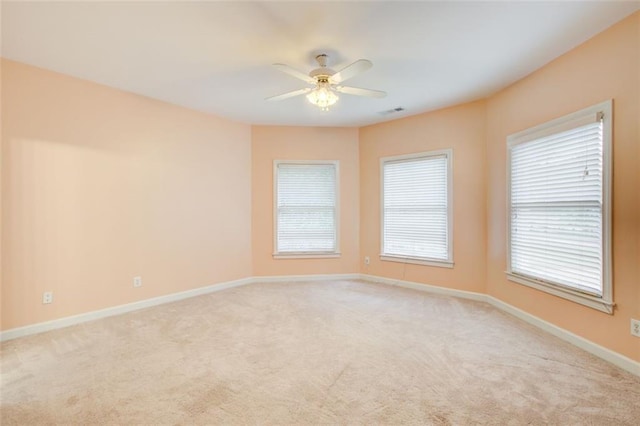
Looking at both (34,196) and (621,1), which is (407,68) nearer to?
(621,1)

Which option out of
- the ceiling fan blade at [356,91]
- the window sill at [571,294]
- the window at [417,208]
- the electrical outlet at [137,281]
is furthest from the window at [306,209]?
the window sill at [571,294]

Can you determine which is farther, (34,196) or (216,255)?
(216,255)

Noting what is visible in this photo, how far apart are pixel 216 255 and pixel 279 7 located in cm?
366

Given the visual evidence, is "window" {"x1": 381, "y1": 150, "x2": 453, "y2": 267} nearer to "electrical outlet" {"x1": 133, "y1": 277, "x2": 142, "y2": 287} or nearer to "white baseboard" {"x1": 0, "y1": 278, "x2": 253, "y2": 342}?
"white baseboard" {"x1": 0, "y1": 278, "x2": 253, "y2": 342}

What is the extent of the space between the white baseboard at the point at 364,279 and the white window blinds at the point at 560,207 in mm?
461

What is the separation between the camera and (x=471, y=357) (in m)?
2.64

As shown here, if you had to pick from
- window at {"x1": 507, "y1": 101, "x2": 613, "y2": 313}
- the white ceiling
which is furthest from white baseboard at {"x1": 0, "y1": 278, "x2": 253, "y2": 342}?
window at {"x1": 507, "y1": 101, "x2": 613, "y2": 313}

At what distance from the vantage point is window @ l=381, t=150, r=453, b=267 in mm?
4621

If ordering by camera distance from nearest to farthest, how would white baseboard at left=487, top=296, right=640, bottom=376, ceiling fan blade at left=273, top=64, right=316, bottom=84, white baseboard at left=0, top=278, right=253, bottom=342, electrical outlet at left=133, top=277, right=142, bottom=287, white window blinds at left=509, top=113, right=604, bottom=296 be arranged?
white baseboard at left=487, top=296, right=640, bottom=376 → ceiling fan blade at left=273, top=64, right=316, bottom=84 → white window blinds at left=509, top=113, right=604, bottom=296 → white baseboard at left=0, top=278, right=253, bottom=342 → electrical outlet at left=133, top=277, right=142, bottom=287

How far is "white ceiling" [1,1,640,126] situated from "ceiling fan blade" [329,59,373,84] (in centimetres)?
28

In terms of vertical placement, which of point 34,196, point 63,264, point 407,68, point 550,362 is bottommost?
point 550,362

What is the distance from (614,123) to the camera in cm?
252

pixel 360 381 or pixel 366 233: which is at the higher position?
pixel 366 233

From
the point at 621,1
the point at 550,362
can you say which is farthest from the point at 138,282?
the point at 621,1
